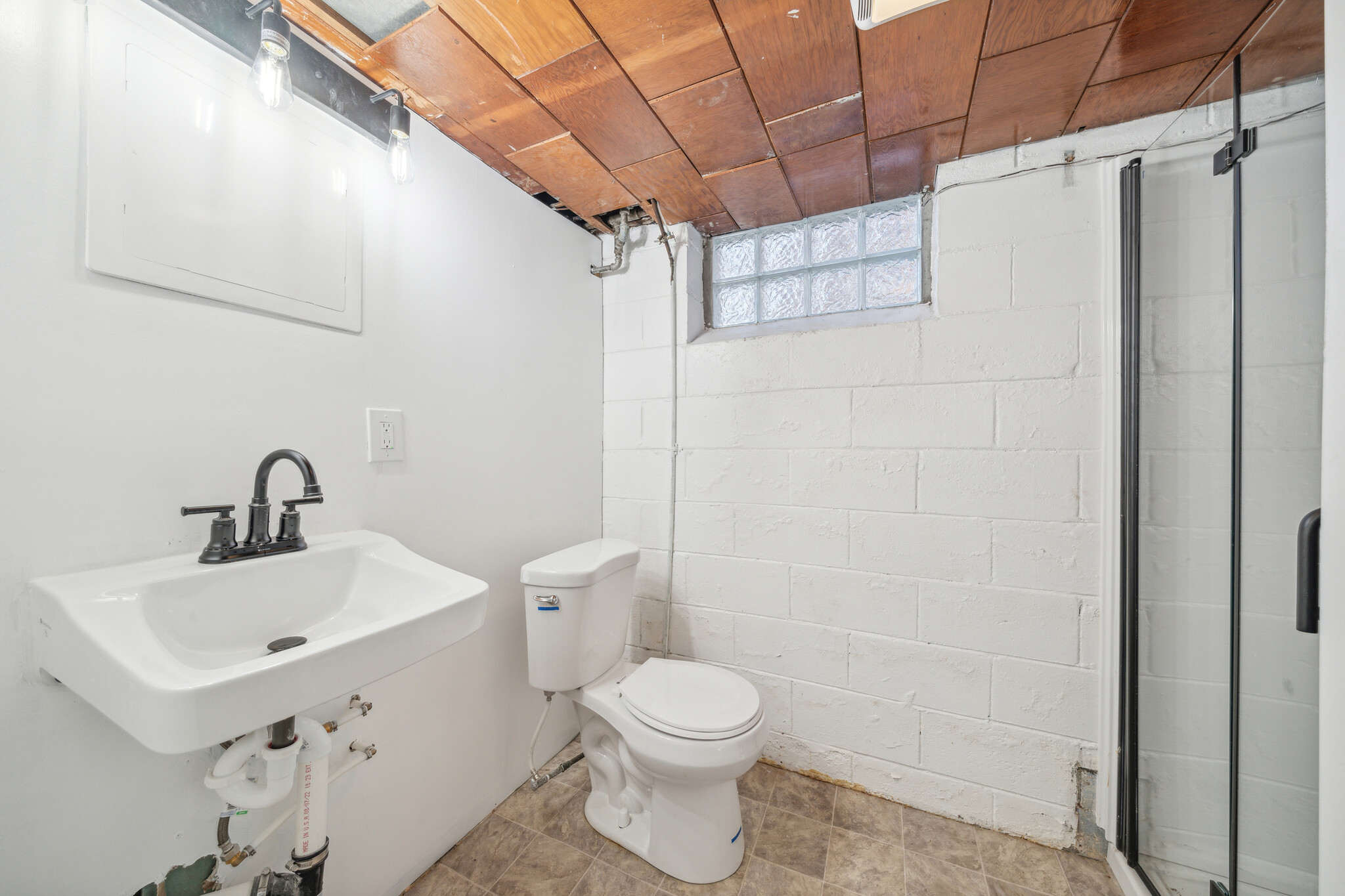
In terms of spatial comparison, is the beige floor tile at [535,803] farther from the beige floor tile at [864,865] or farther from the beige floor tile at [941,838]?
the beige floor tile at [941,838]

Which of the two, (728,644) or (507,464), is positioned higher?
(507,464)

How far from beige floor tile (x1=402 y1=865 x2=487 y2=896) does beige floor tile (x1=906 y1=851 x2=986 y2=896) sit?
110 cm

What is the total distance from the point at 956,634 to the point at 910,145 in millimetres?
1445

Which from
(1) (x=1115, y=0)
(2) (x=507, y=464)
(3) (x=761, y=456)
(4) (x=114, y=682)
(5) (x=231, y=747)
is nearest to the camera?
(4) (x=114, y=682)

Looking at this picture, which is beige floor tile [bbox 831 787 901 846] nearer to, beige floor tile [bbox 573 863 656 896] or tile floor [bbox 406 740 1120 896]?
tile floor [bbox 406 740 1120 896]

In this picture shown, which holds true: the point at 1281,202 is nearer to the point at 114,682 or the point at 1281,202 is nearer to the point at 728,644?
the point at 728,644

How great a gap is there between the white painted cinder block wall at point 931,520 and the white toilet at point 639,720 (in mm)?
377

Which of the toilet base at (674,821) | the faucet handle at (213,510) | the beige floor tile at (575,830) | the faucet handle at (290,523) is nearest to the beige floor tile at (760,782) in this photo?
the toilet base at (674,821)

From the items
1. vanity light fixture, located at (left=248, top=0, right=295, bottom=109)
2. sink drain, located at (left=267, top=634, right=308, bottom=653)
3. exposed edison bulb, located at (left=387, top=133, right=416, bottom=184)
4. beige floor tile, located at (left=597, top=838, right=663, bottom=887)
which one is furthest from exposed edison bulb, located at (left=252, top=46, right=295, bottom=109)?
beige floor tile, located at (left=597, top=838, right=663, bottom=887)

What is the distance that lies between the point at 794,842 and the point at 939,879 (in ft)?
1.20

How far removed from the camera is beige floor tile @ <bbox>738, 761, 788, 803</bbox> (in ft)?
5.04

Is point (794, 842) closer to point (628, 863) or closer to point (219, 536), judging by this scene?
point (628, 863)

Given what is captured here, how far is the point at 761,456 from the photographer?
1680 millimetres

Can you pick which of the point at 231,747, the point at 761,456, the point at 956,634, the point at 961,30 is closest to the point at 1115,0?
the point at 961,30
